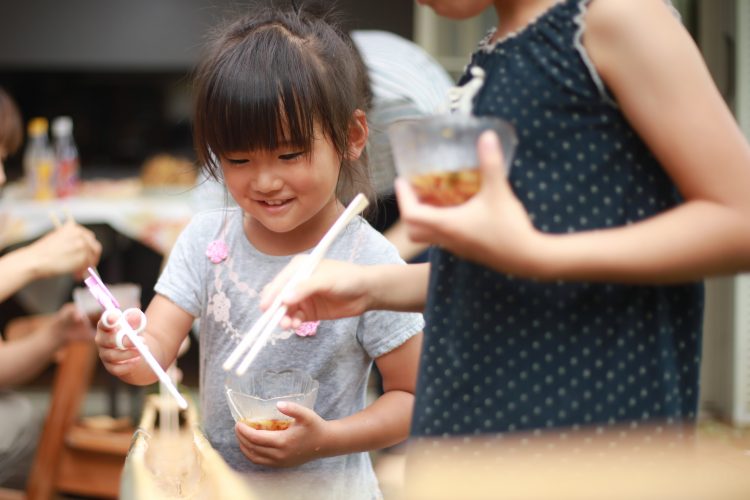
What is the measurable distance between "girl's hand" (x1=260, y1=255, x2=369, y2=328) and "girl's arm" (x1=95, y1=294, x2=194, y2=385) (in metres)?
0.32

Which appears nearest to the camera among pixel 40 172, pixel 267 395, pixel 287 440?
pixel 287 440

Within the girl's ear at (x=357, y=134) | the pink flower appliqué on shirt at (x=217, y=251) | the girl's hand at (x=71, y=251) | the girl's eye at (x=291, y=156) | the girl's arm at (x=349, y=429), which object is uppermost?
the girl's ear at (x=357, y=134)

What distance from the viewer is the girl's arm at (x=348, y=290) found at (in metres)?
1.00

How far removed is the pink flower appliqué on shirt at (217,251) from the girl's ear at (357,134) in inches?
9.4

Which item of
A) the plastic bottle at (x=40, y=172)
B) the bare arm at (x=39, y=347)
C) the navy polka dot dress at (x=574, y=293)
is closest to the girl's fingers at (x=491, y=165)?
the navy polka dot dress at (x=574, y=293)

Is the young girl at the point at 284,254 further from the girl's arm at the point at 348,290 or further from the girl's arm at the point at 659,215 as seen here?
the girl's arm at the point at 659,215

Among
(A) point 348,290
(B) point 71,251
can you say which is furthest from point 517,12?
(B) point 71,251

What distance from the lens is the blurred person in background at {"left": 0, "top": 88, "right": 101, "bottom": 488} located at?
1.81 meters

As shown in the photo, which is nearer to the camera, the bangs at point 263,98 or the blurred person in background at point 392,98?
the bangs at point 263,98

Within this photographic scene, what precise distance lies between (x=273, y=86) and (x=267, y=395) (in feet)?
1.42

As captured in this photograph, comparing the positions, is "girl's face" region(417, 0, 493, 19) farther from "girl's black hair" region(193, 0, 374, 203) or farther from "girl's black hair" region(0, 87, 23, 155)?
"girl's black hair" region(0, 87, 23, 155)

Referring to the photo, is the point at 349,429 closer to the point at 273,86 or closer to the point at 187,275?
the point at 187,275

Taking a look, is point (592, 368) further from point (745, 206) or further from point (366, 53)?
point (366, 53)

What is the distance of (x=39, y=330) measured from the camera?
2.06 m
